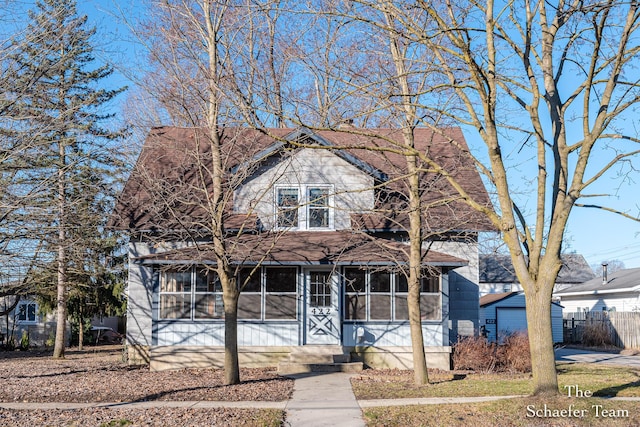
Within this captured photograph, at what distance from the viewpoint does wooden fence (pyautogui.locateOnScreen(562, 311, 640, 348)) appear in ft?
112

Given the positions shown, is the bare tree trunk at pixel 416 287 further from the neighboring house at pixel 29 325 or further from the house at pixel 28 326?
the neighboring house at pixel 29 325

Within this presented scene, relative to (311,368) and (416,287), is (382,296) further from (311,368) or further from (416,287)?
(416,287)

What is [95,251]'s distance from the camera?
2220 centimetres

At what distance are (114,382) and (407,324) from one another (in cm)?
828

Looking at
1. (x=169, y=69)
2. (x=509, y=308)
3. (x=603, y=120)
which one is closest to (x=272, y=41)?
(x=169, y=69)

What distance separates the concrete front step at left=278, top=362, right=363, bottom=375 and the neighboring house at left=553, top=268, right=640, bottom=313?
94.0 feet

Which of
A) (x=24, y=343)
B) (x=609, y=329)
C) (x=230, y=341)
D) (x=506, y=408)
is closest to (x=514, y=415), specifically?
(x=506, y=408)

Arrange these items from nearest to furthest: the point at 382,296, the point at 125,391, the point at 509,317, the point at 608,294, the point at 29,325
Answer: the point at 125,391 → the point at 382,296 → the point at 29,325 → the point at 509,317 → the point at 608,294

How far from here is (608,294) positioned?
44094 mm

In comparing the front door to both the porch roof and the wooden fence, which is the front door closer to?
the porch roof

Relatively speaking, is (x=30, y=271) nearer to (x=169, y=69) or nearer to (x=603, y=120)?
(x=169, y=69)

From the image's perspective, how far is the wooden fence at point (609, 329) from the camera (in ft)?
112

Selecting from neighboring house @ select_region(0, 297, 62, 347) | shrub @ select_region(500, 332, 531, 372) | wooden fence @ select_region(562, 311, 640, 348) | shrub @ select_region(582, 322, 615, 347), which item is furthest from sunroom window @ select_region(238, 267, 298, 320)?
shrub @ select_region(582, 322, 615, 347)

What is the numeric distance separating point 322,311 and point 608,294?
1239 inches
